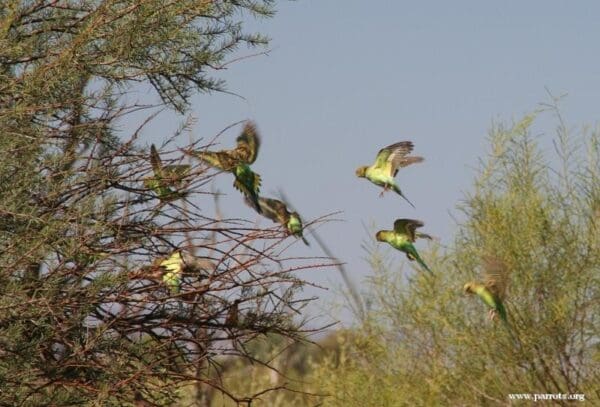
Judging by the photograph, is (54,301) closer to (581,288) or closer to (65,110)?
(65,110)

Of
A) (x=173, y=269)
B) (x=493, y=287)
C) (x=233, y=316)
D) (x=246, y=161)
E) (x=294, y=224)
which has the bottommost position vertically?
(x=233, y=316)

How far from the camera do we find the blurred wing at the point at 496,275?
27.3 ft

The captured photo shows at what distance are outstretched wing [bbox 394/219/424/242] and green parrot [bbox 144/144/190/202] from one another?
188 centimetres

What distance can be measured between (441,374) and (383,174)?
2.68 metres

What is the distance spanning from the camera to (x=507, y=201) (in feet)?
29.3

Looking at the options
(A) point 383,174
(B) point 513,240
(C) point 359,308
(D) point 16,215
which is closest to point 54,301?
(D) point 16,215

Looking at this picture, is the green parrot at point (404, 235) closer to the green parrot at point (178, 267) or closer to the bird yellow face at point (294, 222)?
the bird yellow face at point (294, 222)

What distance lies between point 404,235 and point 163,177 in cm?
210

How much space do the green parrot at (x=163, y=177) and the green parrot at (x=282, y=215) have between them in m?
0.50

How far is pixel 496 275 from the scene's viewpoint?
838cm

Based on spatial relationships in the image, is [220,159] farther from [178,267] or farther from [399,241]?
[399,241]

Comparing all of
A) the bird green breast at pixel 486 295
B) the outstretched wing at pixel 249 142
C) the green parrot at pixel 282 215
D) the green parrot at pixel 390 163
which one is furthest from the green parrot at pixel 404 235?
the outstretched wing at pixel 249 142

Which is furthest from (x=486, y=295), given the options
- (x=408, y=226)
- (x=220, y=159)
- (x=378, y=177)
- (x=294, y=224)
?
(x=220, y=159)

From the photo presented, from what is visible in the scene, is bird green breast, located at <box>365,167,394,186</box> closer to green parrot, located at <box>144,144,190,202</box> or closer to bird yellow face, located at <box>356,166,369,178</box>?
bird yellow face, located at <box>356,166,369,178</box>
